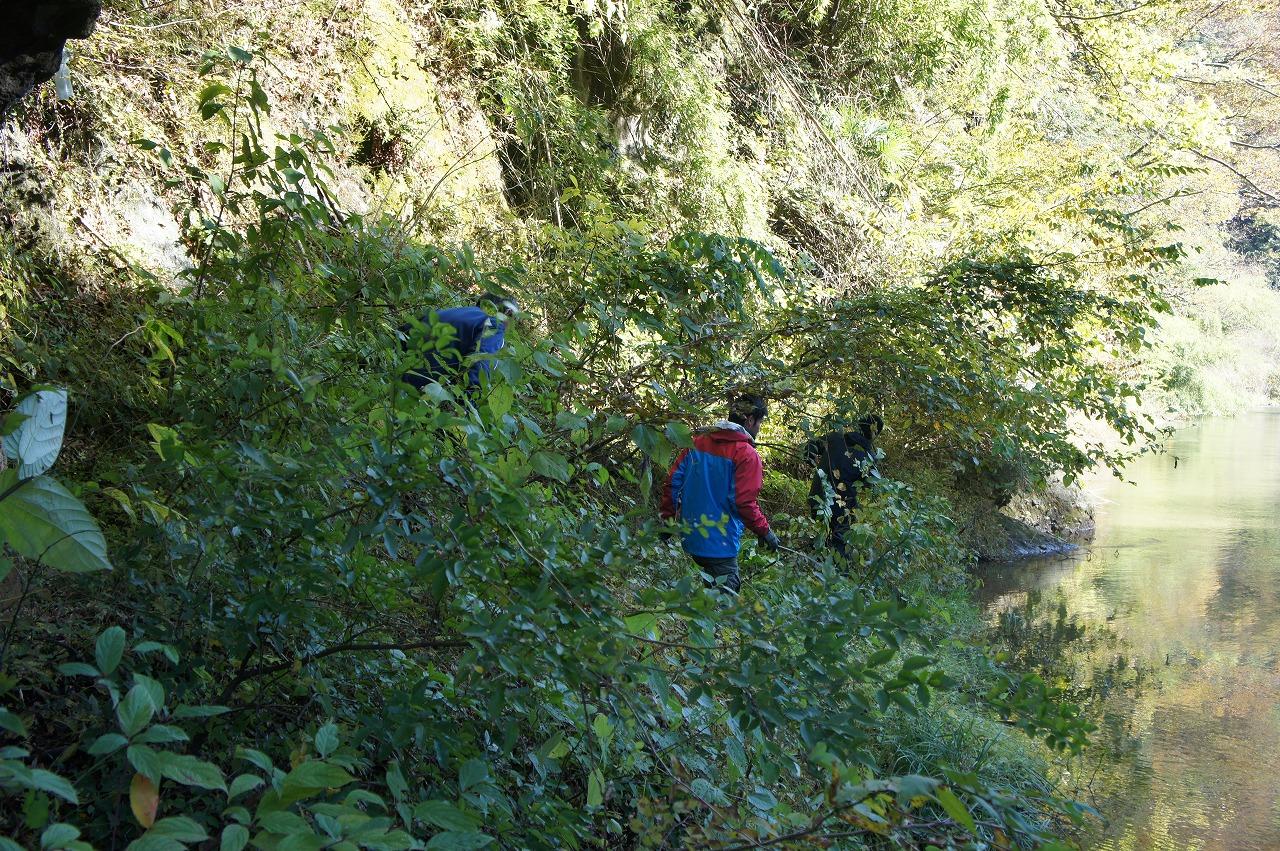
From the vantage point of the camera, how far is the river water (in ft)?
18.0

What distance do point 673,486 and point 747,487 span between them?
38cm

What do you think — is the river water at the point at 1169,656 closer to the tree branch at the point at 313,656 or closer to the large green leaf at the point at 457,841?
the tree branch at the point at 313,656

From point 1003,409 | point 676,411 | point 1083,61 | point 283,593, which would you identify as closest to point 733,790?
point 676,411

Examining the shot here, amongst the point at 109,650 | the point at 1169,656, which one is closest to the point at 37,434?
the point at 109,650

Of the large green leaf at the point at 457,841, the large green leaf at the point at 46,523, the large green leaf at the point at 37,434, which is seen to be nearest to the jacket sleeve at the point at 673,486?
the large green leaf at the point at 457,841

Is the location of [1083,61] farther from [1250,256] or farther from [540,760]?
[1250,256]

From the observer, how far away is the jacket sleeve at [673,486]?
209 inches

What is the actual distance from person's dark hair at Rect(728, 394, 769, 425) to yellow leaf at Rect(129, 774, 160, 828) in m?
3.27

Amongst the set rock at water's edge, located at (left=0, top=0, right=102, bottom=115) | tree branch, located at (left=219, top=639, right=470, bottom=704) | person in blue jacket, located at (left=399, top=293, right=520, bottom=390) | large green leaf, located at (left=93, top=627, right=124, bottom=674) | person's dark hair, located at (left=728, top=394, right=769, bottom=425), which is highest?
rock at water's edge, located at (left=0, top=0, right=102, bottom=115)

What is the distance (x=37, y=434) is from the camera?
1837 mm

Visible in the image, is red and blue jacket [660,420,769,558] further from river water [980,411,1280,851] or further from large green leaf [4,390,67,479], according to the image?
large green leaf [4,390,67,479]

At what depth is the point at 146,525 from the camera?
260 centimetres

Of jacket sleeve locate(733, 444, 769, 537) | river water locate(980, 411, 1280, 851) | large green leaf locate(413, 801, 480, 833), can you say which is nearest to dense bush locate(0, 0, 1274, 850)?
large green leaf locate(413, 801, 480, 833)

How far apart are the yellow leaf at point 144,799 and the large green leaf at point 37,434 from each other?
536mm
